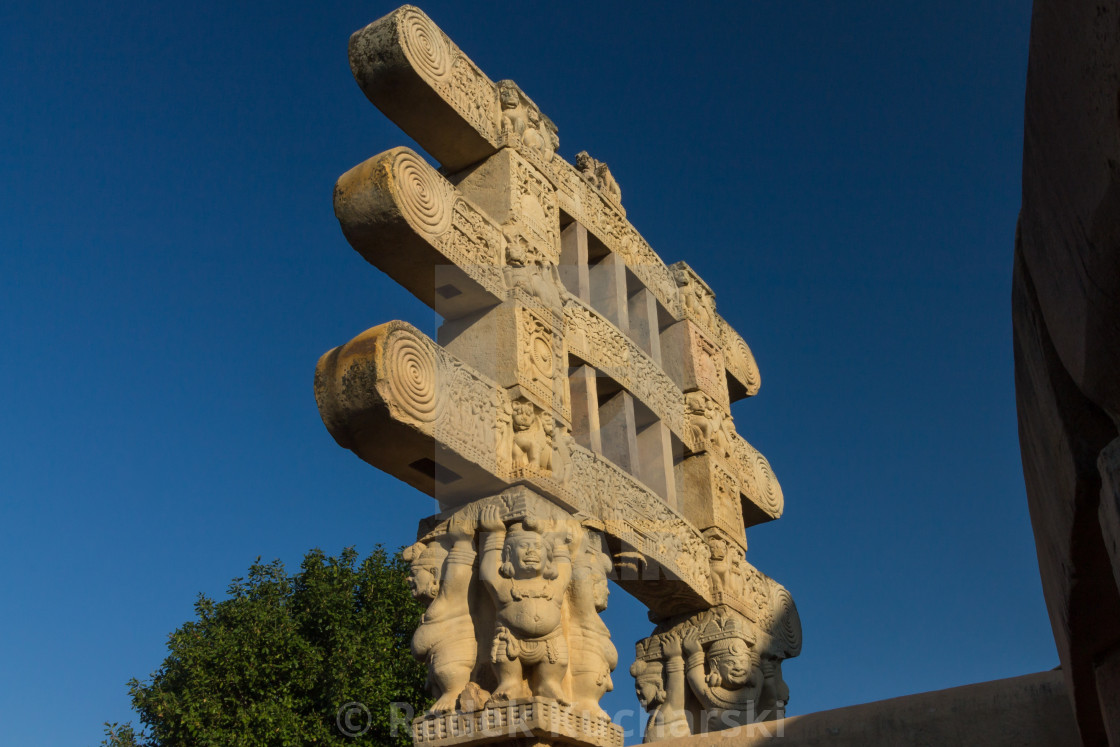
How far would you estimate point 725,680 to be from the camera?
7.70m

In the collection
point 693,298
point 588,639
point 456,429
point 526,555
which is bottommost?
point 588,639

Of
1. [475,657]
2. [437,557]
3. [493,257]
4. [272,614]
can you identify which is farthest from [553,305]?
[272,614]

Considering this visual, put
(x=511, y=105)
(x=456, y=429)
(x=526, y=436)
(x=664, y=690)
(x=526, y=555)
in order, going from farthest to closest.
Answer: (x=664, y=690), (x=511, y=105), (x=526, y=436), (x=456, y=429), (x=526, y=555)

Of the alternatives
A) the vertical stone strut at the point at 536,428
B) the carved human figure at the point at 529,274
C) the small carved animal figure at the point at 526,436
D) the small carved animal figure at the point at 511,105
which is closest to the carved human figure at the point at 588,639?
the vertical stone strut at the point at 536,428

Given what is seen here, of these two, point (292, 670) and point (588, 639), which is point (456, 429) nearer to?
point (588, 639)

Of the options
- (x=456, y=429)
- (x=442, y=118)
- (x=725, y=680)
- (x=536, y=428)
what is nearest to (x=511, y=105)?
(x=442, y=118)

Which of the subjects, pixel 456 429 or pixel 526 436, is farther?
pixel 526 436

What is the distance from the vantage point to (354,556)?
1606 cm

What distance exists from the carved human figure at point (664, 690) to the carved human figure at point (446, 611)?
2.64 m

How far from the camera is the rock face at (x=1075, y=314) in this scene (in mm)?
1520

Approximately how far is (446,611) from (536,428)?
1.21 metres

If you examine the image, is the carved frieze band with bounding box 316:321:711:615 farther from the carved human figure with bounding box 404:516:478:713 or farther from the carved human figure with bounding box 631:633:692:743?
the carved human figure with bounding box 631:633:692:743

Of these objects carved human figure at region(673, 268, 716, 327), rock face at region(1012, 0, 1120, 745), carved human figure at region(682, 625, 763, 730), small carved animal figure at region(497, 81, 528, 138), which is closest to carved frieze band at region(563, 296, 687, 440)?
carved human figure at region(673, 268, 716, 327)

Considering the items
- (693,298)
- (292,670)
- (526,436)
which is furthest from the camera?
(292,670)
